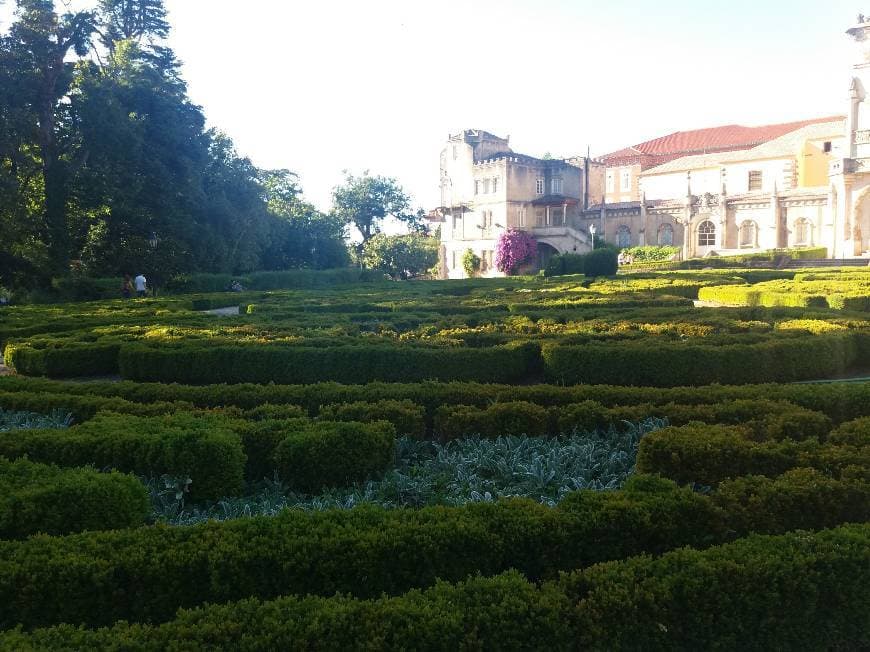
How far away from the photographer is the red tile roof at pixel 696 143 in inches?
2234

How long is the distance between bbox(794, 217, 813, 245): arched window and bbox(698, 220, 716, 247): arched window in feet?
16.7

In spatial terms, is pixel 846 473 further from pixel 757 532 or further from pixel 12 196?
pixel 12 196

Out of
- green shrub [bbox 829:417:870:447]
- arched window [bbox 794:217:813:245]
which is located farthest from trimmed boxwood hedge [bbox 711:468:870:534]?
arched window [bbox 794:217:813:245]

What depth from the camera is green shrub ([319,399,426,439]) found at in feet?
19.1

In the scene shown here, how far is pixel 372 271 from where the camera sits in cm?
4178

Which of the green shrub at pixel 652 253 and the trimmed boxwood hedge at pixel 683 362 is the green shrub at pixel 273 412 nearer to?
the trimmed boxwood hedge at pixel 683 362

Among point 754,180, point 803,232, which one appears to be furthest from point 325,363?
point 754,180

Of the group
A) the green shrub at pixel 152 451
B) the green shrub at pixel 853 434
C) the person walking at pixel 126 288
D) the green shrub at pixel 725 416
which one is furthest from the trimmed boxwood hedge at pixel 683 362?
the person walking at pixel 126 288

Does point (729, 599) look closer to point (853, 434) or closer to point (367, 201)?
point (853, 434)

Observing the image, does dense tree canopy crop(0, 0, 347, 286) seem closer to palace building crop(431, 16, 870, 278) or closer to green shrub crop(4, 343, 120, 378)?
green shrub crop(4, 343, 120, 378)

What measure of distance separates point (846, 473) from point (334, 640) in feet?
10.2

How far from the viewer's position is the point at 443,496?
4758mm

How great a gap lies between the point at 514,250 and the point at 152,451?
148 feet

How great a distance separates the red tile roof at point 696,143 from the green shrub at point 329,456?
2324 inches
